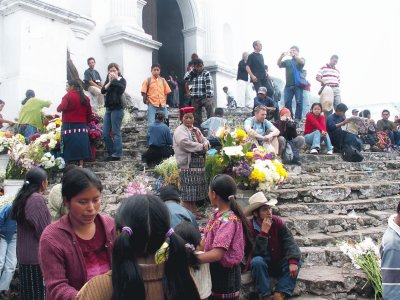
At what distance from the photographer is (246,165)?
5.53 m

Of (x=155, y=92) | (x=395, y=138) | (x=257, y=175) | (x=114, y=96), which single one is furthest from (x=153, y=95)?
(x=395, y=138)

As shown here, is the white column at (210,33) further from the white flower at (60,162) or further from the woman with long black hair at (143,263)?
the woman with long black hair at (143,263)

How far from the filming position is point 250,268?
13.9 ft

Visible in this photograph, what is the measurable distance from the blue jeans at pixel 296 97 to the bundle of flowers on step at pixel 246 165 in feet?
17.3

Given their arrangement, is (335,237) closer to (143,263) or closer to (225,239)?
(225,239)

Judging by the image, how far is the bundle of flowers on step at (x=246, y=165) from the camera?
17.8 feet

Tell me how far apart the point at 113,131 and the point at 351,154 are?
4.88 m

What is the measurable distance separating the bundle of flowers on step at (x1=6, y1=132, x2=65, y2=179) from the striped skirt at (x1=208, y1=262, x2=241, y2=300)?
4.11m

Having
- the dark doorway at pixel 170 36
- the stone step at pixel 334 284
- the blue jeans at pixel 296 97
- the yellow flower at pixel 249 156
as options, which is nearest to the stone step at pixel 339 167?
the yellow flower at pixel 249 156

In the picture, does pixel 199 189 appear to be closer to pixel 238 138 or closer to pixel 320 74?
pixel 238 138

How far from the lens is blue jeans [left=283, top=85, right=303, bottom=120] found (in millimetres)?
10891

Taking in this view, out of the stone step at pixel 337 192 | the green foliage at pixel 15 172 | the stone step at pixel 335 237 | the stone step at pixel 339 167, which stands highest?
the green foliage at pixel 15 172

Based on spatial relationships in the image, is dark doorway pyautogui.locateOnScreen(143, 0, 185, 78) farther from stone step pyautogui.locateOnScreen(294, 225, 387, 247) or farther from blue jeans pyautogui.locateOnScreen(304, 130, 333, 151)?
stone step pyautogui.locateOnScreen(294, 225, 387, 247)

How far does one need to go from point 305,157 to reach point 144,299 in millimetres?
7260
